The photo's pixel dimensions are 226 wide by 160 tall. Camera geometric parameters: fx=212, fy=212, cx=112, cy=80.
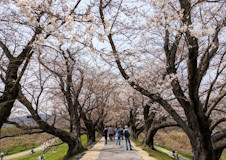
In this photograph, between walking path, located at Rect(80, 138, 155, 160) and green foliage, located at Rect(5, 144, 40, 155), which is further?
green foliage, located at Rect(5, 144, 40, 155)

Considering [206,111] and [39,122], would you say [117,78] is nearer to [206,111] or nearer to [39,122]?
[39,122]

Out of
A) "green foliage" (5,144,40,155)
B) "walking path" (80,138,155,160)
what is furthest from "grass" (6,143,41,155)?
"walking path" (80,138,155,160)

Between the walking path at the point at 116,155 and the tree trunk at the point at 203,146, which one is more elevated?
the tree trunk at the point at 203,146

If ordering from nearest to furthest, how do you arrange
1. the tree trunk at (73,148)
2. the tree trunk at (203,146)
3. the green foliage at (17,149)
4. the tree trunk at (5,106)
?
the tree trunk at (203,146), the tree trunk at (5,106), the tree trunk at (73,148), the green foliage at (17,149)

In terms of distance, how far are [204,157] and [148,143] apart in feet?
38.3

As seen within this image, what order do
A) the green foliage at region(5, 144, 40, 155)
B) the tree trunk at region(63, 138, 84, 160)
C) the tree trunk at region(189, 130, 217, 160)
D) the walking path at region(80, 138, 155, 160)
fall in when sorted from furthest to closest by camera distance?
the green foliage at region(5, 144, 40, 155)
the tree trunk at region(63, 138, 84, 160)
the walking path at region(80, 138, 155, 160)
the tree trunk at region(189, 130, 217, 160)

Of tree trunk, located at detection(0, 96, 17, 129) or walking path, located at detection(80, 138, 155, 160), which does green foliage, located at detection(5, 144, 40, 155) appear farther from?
tree trunk, located at detection(0, 96, 17, 129)

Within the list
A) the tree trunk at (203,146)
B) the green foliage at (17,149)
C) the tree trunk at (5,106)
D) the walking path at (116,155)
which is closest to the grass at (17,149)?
the green foliage at (17,149)

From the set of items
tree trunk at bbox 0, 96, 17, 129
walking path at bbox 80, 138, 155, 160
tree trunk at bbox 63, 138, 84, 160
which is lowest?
walking path at bbox 80, 138, 155, 160

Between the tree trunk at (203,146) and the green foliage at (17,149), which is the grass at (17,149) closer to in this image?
the green foliage at (17,149)

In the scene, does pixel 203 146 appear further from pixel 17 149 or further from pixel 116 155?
pixel 17 149

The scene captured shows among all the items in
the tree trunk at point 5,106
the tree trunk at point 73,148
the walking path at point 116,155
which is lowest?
the walking path at point 116,155

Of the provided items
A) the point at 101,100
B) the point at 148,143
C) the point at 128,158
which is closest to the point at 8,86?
the point at 128,158

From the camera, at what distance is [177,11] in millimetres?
5191
